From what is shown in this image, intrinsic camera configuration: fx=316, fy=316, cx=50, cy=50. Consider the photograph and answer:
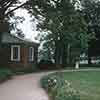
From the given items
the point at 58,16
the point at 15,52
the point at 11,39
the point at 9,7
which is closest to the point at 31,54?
the point at 15,52

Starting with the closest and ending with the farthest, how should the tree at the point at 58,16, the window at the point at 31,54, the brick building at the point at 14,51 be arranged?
the tree at the point at 58,16, the brick building at the point at 14,51, the window at the point at 31,54

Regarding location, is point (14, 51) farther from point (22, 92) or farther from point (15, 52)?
point (22, 92)

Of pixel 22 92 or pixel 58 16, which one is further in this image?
pixel 58 16

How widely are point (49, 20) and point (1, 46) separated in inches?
426

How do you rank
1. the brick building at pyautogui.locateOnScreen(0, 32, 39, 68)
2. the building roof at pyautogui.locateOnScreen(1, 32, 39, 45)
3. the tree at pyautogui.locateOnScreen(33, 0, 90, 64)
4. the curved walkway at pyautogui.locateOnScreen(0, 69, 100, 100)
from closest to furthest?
the curved walkway at pyautogui.locateOnScreen(0, 69, 100, 100) < the tree at pyautogui.locateOnScreen(33, 0, 90, 64) < the brick building at pyautogui.locateOnScreen(0, 32, 39, 68) < the building roof at pyautogui.locateOnScreen(1, 32, 39, 45)

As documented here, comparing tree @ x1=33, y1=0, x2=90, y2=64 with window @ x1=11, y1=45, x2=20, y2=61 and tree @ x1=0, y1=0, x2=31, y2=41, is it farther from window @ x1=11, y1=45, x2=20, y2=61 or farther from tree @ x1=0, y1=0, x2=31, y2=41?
window @ x1=11, y1=45, x2=20, y2=61

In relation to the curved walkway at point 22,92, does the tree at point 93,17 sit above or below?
above

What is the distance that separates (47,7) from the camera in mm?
25438

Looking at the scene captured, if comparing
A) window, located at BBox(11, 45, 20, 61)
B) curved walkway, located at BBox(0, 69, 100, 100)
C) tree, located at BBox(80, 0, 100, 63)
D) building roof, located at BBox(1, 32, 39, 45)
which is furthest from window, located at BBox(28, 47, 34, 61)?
curved walkway, located at BBox(0, 69, 100, 100)

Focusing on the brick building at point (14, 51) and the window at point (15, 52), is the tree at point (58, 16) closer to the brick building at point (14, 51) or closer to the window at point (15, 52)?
the brick building at point (14, 51)

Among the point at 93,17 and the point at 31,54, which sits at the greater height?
the point at 93,17

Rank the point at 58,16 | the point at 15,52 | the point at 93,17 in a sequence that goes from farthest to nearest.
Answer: the point at 93,17
the point at 15,52
the point at 58,16

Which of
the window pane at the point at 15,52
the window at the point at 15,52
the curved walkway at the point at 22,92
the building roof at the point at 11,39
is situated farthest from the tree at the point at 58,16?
the window pane at the point at 15,52

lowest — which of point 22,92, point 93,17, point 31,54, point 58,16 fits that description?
point 22,92
